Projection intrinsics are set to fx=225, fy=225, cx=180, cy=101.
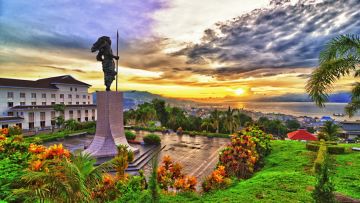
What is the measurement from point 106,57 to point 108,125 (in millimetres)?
4575

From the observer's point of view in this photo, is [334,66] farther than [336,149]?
No

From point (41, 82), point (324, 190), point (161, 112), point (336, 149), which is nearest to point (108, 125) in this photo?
point (324, 190)

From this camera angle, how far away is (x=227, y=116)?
2872 cm

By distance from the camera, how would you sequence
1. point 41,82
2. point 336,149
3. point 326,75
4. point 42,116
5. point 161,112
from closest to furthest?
1. point 326,75
2. point 336,149
3. point 42,116
4. point 161,112
5. point 41,82

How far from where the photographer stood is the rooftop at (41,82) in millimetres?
35594

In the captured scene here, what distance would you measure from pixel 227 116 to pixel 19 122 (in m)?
29.4

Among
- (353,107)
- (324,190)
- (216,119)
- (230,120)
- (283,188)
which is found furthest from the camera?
(216,119)

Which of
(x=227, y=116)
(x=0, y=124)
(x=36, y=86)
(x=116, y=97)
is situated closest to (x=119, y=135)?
(x=116, y=97)

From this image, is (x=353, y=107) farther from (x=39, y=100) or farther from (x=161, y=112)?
(x=39, y=100)

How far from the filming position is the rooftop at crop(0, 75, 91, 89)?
3559 cm

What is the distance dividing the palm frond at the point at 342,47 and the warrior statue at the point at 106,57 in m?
12.3

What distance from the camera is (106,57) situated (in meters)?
15.2

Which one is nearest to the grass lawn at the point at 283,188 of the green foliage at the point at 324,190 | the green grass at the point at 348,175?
the green grass at the point at 348,175

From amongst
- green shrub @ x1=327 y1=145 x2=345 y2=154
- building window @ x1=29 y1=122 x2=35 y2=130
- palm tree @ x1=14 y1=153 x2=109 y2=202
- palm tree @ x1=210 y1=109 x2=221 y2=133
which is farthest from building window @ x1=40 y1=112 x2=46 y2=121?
green shrub @ x1=327 y1=145 x2=345 y2=154
